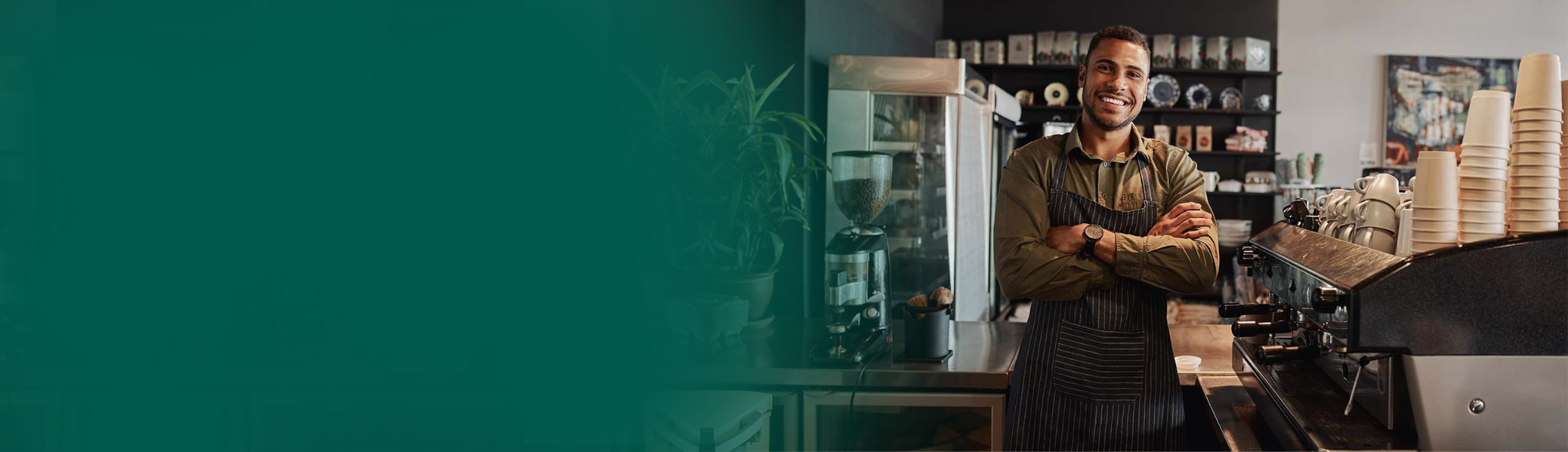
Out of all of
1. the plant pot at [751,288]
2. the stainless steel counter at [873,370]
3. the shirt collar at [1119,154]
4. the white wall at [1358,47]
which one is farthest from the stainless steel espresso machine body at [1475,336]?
the white wall at [1358,47]

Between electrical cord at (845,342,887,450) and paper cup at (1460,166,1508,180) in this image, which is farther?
electrical cord at (845,342,887,450)

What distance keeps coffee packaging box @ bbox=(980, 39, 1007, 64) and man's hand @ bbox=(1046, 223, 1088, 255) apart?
436 centimetres

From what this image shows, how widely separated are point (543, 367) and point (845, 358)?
1.02 meters

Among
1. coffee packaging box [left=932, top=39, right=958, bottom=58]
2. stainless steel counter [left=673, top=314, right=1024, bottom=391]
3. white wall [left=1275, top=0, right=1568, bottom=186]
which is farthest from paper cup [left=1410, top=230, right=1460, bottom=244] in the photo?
white wall [left=1275, top=0, right=1568, bottom=186]

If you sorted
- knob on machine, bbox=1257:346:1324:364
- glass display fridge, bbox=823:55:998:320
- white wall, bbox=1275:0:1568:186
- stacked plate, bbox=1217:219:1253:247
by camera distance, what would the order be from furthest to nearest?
white wall, bbox=1275:0:1568:186
stacked plate, bbox=1217:219:1253:247
glass display fridge, bbox=823:55:998:320
knob on machine, bbox=1257:346:1324:364

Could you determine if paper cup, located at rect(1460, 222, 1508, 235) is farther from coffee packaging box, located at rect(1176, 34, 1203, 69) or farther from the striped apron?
coffee packaging box, located at rect(1176, 34, 1203, 69)

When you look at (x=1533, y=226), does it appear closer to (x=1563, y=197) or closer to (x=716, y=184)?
(x=1563, y=197)

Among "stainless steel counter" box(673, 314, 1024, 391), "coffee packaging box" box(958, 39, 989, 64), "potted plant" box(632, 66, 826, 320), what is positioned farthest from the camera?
"coffee packaging box" box(958, 39, 989, 64)

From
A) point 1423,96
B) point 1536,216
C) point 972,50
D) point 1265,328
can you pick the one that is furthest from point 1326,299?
point 1423,96

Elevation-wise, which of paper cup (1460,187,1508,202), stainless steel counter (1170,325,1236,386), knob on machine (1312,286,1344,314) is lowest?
stainless steel counter (1170,325,1236,386)

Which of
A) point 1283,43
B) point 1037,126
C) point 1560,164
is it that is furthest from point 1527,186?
point 1283,43

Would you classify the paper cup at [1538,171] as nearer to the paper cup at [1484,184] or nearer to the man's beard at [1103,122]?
the paper cup at [1484,184]

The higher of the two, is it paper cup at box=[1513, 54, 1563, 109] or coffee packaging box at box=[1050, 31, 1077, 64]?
coffee packaging box at box=[1050, 31, 1077, 64]
